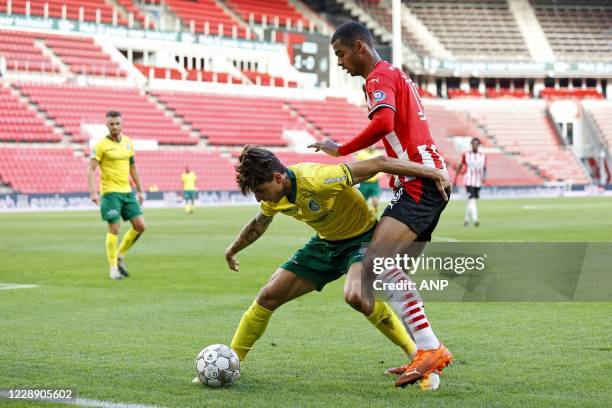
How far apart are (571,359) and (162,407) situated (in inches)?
115

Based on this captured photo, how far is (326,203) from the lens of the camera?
5.62 meters

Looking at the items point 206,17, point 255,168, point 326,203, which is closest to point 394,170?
point 326,203

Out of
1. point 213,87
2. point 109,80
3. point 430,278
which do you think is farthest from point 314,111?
point 430,278

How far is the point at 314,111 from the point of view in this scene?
55688 millimetres

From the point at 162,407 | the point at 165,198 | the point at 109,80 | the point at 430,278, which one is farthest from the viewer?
the point at 109,80

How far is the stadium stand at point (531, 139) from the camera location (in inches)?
2408

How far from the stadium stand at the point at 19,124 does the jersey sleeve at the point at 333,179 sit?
3716 centimetres

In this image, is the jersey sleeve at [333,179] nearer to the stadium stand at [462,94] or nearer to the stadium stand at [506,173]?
the stadium stand at [506,173]

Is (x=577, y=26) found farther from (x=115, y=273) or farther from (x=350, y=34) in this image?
(x=350, y=34)

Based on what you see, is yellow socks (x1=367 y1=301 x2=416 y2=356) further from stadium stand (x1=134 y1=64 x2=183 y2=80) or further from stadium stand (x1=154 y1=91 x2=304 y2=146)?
stadium stand (x1=134 y1=64 x2=183 y2=80)

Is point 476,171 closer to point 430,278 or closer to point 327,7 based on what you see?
point 430,278

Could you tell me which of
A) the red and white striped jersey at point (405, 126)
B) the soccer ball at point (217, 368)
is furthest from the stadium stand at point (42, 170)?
the red and white striped jersey at point (405, 126)

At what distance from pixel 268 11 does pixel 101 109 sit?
64.7 ft

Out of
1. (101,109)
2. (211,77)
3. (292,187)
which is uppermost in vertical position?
(292,187)
